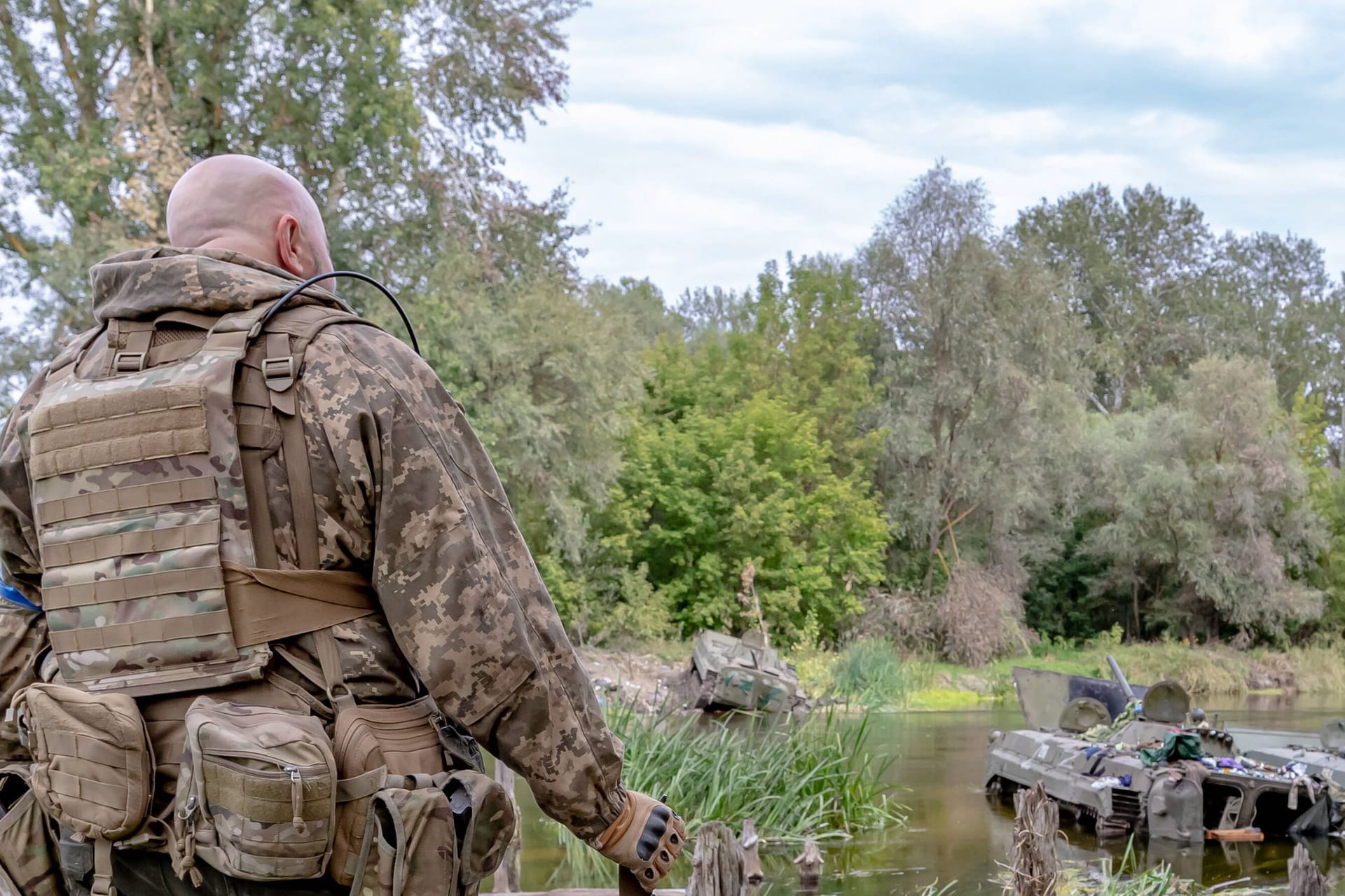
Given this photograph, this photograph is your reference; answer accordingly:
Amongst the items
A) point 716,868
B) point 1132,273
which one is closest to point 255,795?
point 716,868

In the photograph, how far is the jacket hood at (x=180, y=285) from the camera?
2.17m

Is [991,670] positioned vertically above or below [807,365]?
below

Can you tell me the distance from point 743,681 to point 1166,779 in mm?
6085

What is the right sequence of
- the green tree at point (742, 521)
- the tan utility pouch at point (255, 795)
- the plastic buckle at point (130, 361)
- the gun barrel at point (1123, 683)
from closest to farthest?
the tan utility pouch at point (255, 795) < the plastic buckle at point (130, 361) < the gun barrel at point (1123, 683) < the green tree at point (742, 521)

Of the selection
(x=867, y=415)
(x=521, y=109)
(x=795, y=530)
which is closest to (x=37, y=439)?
(x=521, y=109)

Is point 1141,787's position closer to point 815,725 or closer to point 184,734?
point 815,725

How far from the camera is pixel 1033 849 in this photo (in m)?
6.05

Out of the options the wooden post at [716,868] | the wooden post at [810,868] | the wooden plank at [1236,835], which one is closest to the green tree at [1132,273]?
the wooden plank at [1236,835]

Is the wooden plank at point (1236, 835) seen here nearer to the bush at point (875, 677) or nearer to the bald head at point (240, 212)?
the bush at point (875, 677)

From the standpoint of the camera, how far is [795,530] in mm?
29641

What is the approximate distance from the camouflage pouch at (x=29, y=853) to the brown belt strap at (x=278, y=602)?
0.56 m

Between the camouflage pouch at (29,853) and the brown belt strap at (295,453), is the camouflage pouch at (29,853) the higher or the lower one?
the lower one

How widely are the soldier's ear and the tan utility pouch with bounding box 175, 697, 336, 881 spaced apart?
2.67ft

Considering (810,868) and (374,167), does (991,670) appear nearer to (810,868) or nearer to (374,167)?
(374,167)
